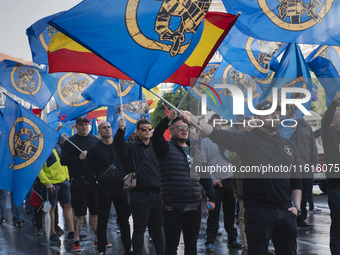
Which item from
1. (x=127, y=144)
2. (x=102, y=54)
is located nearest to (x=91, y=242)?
(x=127, y=144)

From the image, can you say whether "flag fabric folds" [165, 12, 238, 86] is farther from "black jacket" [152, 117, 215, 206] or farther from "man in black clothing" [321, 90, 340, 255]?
"man in black clothing" [321, 90, 340, 255]

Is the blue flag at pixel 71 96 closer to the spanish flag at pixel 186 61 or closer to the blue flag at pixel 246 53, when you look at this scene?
the blue flag at pixel 246 53

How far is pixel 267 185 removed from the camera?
500 centimetres

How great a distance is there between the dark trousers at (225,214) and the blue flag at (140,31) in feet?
9.94

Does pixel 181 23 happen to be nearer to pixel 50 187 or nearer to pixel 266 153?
pixel 266 153

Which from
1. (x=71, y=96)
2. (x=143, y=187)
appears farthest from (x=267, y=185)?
(x=71, y=96)

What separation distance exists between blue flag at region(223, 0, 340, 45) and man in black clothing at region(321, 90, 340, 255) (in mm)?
1401

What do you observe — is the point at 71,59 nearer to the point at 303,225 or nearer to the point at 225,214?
the point at 225,214

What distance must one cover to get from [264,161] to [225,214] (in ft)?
11.7

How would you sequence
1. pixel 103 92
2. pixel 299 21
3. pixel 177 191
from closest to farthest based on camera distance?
pixel 177 191, pixel 299 21, pixel 103 92

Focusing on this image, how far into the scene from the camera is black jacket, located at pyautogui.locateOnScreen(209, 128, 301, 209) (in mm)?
4965

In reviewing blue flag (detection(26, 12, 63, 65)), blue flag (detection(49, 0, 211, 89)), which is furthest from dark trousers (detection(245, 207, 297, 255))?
blue flag (detection(26, 12, 63, 65))

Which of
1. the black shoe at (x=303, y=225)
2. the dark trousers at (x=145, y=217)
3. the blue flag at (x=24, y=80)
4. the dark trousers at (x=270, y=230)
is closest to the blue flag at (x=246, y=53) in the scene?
the black shoe at (x=303, y=225)

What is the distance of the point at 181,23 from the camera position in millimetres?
5875
